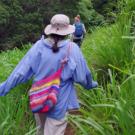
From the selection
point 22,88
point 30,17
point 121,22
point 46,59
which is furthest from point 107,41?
point 30,17

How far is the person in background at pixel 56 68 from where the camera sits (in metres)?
4.26

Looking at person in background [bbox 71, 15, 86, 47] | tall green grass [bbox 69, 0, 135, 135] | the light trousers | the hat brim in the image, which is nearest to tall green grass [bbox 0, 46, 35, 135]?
the light trousers

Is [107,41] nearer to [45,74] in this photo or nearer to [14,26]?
[45,74]

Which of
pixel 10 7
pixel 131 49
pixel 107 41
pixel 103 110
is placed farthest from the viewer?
pixel 10 7

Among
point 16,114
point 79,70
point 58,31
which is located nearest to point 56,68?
point 79,70

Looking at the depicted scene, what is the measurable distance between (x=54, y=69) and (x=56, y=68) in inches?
0.8

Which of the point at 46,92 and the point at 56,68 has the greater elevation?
the point at 56,68

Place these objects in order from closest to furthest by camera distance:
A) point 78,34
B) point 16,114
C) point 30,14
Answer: point 16,114
point 78,34
point 30,14

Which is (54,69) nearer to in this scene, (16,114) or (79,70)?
(79,70)

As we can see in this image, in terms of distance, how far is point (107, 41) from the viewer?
20.9ft

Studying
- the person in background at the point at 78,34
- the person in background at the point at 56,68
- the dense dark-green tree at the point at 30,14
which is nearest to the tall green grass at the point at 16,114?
the person in background at the point at 56,68

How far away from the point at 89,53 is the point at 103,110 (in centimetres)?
235

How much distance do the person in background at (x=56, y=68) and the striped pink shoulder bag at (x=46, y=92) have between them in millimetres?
38

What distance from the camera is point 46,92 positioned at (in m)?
4.27
